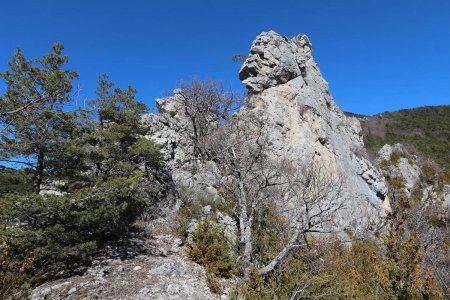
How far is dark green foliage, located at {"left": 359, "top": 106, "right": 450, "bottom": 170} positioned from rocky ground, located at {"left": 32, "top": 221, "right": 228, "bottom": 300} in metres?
41.2

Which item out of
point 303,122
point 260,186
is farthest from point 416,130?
point 260,186

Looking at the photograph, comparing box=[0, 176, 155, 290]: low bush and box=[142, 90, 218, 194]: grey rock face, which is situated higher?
box=[142, 90, 218, 194]: grey rock face

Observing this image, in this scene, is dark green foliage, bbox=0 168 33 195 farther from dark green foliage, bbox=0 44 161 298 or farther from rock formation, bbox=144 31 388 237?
rock formation, bbox=144 31 388 237

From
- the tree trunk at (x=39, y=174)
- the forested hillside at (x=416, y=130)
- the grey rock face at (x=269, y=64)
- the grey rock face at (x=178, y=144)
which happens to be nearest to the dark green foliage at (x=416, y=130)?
the forested hillside at (x=416, y=130)

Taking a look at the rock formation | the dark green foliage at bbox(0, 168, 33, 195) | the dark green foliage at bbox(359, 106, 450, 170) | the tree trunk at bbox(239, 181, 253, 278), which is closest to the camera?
the dark green foliage at bbox(0, 168, 33, 195)

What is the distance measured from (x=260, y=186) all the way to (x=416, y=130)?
191ft

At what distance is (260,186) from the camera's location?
41.8ft

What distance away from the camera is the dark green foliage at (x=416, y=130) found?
48844 millimetres

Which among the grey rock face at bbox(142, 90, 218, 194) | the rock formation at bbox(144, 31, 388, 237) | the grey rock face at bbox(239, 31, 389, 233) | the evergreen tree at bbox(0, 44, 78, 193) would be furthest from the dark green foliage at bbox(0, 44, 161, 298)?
the grey rock face at bbox(239, 31, 389, 233)

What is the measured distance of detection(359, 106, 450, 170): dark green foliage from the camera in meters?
48.8

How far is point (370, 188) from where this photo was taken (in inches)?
936

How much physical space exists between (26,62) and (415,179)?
35144 mm

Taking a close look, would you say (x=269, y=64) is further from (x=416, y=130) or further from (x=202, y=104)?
(x=416, y=130)

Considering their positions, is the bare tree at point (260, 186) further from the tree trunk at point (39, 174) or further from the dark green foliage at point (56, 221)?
the tree trunk at point (39, 174)
